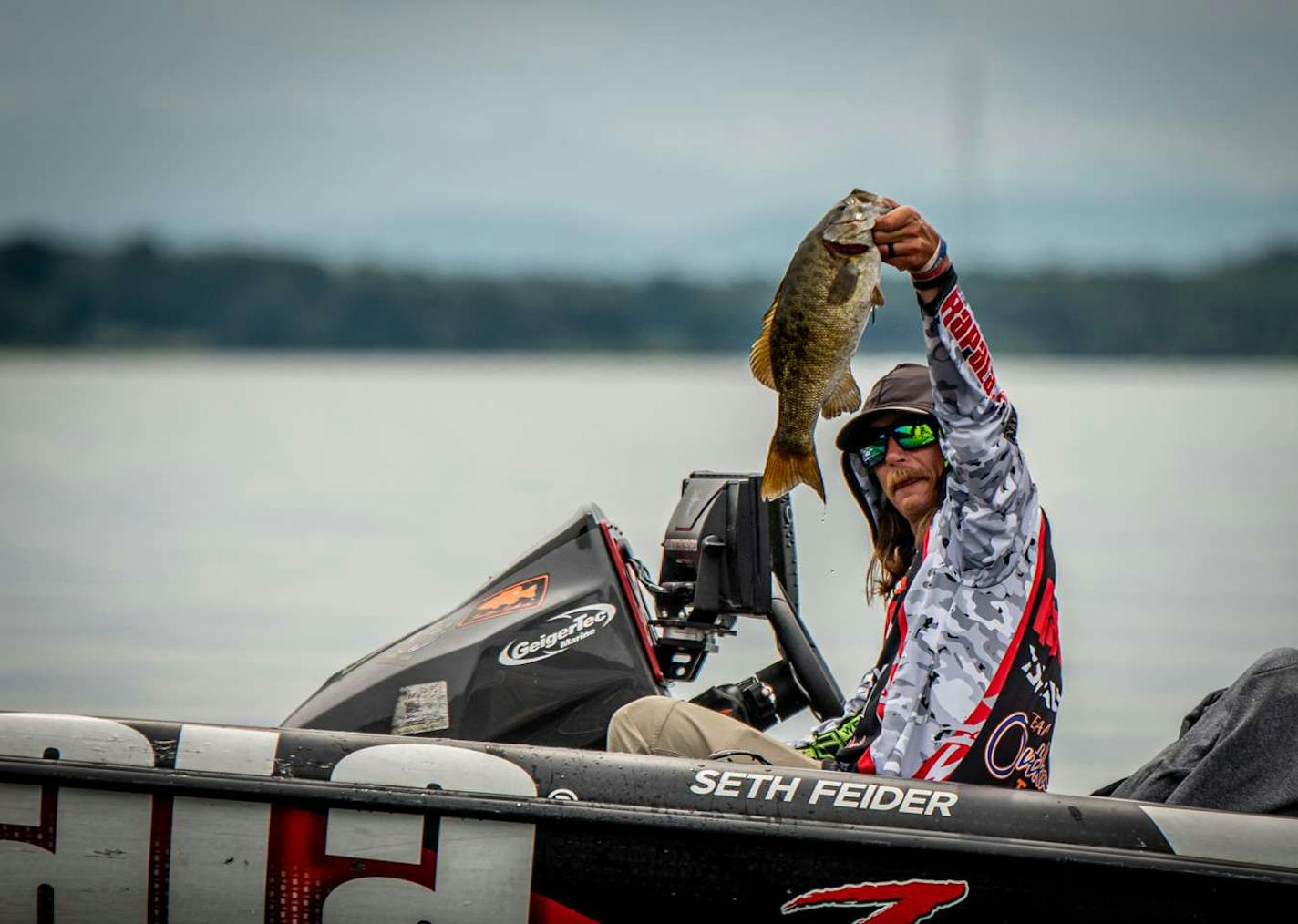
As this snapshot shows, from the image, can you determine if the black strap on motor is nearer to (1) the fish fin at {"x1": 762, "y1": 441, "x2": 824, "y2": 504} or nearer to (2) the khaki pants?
(2) the khaki pants

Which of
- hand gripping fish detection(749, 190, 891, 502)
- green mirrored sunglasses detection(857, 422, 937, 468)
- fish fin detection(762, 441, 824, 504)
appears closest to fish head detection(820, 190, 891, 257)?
hand gripping fish detection(749, 190, 891, 502)

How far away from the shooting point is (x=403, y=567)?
44.4 feet

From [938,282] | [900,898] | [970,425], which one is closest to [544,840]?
[900,898]

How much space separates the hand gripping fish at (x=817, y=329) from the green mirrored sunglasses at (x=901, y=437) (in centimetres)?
26

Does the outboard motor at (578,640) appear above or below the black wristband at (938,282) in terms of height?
below

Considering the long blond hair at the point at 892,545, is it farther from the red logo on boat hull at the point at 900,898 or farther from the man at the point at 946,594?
the red logo on boat hull at the point at 900,898

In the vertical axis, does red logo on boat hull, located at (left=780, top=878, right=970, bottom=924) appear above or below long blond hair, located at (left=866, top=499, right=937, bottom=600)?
below

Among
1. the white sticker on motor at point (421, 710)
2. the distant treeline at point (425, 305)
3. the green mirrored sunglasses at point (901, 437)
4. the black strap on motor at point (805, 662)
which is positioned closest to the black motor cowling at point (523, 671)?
the white sticker on motor at point (421, 710)

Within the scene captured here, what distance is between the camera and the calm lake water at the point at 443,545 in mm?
8992

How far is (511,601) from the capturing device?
3727 millimetres

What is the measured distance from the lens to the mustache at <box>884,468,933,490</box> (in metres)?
3.36

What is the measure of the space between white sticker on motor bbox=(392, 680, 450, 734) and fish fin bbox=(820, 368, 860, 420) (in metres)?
1.10

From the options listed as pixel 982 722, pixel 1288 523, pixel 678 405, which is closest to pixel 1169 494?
pixel 1288 523

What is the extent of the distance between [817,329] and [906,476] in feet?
1.89
